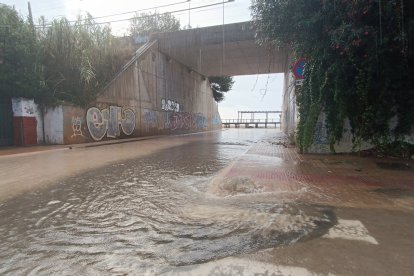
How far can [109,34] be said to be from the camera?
20.3m

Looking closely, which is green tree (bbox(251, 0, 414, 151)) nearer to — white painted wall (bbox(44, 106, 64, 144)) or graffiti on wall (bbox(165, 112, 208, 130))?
white painted wall (bbox(44, 106, 64, 144))

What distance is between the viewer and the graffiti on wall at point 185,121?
2685 cm

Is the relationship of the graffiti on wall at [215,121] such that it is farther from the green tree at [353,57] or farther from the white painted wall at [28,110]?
the green tree at [353,57]

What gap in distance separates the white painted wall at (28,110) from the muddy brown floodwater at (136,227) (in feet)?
36.4

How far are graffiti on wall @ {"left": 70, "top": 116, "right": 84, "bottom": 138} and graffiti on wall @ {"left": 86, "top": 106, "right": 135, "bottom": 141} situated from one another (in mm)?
508

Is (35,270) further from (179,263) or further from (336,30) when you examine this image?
(336,30)

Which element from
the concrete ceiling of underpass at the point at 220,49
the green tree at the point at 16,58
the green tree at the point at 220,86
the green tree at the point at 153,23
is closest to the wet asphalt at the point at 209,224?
the green tree at the point at 16,58

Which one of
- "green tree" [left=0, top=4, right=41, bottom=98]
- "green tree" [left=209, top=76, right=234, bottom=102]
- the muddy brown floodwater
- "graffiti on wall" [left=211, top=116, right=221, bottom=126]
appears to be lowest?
the muddy brown floodwater

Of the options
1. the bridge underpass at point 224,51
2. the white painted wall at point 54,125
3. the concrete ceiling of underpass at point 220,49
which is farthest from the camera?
the concrete ceiling of underpass at point 220,49

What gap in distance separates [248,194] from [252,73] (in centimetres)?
2965

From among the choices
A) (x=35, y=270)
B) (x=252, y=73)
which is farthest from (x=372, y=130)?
(x=252, y=73)

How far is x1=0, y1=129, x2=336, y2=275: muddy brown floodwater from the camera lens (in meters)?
2.78

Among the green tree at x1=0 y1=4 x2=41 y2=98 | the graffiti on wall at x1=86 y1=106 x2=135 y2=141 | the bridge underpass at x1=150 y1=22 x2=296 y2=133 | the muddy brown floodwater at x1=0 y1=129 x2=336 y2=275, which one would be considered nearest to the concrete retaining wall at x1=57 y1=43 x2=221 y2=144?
the graffiti on wall at x1=86 y1=106 x2=135 y2=141

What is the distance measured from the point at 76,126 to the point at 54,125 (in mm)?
1074
